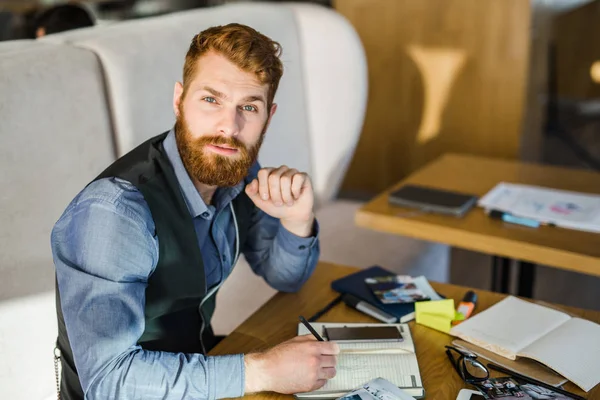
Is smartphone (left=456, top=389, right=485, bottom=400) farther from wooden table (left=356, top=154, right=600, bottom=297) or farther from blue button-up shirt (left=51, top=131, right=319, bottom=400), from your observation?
wooden table (left=356, top=154, right=600, bottom=297)

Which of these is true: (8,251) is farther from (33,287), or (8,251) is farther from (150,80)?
(150,80)

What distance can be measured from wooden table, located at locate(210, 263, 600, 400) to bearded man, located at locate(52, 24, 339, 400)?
5cm

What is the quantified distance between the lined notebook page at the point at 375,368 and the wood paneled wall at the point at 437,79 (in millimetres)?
1962

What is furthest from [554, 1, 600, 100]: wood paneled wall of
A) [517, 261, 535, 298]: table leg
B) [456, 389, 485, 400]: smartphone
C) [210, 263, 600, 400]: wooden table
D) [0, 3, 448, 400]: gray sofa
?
[456, 389, 485, 400]: smartphone

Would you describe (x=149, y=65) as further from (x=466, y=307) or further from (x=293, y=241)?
(x=466, y=307)

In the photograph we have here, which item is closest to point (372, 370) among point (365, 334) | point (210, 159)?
point (365, 334)

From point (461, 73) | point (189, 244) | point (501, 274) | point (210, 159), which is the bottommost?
point (501, 274)

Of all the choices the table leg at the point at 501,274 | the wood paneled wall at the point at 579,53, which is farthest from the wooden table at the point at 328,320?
the wood paneled wall at the point at 579,53

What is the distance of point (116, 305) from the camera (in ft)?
3.53

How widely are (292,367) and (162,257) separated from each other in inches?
12.0

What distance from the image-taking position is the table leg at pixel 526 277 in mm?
2043

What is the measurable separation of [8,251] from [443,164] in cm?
141

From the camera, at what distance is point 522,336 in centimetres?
125

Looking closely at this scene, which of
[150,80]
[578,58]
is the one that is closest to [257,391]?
[150,80]
